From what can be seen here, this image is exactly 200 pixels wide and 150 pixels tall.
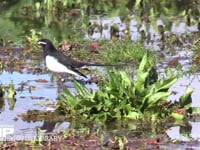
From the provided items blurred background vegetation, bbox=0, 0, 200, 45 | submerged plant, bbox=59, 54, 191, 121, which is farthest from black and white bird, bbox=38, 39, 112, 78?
blurred background vegetation, bbox=0, 0, 200, 45

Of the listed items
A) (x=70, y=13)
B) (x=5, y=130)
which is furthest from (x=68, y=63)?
(x=70, y=13)

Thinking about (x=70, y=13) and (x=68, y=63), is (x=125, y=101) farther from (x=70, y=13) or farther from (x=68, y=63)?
(x=70, y=13)

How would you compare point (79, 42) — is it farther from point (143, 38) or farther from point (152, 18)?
point (152, 18)

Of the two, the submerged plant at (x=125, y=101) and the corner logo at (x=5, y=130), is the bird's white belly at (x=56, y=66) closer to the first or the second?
the submerged plant at (x=125, y=101)

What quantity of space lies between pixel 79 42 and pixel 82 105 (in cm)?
512

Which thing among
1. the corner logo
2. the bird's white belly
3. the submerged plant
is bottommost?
the corner logo

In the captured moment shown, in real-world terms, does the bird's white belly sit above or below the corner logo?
above

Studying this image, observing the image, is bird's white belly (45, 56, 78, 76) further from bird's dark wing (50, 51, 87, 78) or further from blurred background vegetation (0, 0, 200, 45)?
blurred background vegetation (0, 0, 200, 45)

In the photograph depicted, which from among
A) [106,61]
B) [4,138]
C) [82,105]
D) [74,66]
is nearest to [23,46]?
[106,61]

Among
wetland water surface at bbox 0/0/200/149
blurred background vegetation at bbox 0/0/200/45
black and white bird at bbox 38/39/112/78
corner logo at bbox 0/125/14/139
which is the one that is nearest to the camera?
corner logo at bbox 0/125/14/139

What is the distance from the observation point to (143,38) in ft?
47.2

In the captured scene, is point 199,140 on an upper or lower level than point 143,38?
lower

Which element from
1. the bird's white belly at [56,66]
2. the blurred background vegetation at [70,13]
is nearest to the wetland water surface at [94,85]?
the blurred background vegetation at [70,13]

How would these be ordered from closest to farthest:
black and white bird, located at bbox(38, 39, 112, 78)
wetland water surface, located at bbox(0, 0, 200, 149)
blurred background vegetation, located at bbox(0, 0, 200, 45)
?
1. wetland water surface, located at bbox(0, 0, 200, 149)
2. black and white bird, located at bbox(38, 39, 112, 78)
3. blurred background vegetation, located at bbox(0, 0, 200, 45)
